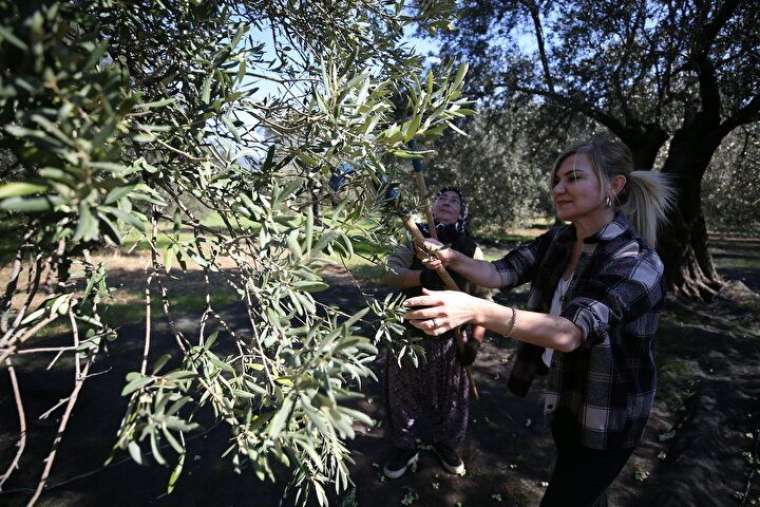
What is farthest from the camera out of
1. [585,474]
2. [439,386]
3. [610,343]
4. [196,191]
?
[439,386]

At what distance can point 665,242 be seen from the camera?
10.0 m

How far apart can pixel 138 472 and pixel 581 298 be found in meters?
4.31

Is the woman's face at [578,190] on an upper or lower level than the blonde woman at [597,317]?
upper

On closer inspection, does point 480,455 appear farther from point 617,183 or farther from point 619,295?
point 617,183

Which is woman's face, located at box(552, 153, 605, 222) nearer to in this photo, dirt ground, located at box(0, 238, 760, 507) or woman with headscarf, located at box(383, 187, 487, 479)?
woman with headscarf, located at box(383, 187, 487, 479)

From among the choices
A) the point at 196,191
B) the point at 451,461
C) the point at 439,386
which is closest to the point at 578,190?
the point at 196,191

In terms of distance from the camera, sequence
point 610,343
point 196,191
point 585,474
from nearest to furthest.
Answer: point 196,191 < point 610,343 < point 585,474

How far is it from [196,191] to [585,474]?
7.52 feet

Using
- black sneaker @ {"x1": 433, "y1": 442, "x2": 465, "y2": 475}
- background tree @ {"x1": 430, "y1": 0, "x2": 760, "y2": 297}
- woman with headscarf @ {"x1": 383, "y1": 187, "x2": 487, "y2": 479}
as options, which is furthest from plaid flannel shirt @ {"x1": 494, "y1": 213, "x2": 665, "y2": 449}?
background tree @ {"x1": 430, "y1": 0, "x2": 760, "y2": 297}

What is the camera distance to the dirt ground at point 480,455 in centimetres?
370

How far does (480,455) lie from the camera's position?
440cm

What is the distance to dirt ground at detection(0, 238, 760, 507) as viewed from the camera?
12.1ft

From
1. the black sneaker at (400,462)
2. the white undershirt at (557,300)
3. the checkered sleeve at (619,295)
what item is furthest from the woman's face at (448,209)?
the black sneaker at (400,462)

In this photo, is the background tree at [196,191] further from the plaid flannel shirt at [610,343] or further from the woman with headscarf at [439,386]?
the woman with headscarf at [439,386]
